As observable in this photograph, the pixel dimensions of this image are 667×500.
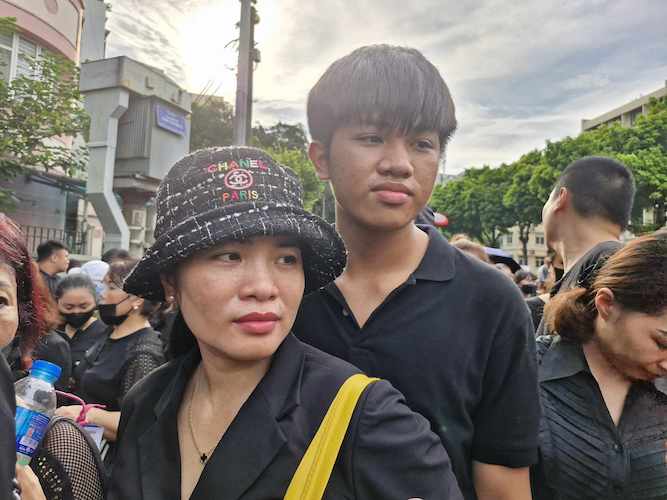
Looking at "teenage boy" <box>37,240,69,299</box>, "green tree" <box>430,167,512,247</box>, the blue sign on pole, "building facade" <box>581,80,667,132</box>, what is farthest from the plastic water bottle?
"building facade" <box>581,80,667,132</box>

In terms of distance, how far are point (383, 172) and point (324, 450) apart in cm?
75

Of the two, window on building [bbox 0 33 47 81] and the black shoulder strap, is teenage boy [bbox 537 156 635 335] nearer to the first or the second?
the black shoulder strap

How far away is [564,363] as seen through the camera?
2205 millimetres

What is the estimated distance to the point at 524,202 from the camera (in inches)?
1574

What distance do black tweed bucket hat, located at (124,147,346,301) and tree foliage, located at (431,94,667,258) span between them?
26.2 metres

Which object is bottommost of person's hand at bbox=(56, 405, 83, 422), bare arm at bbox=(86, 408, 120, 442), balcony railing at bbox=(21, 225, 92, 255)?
bare arm at bbox=(86, 408, 120, 442)

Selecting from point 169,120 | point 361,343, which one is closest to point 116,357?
point 361,343

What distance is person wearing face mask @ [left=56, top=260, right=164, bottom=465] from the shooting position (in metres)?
2.96

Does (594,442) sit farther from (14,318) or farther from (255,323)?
(14,318)

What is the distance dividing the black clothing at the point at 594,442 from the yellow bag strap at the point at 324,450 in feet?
3.99

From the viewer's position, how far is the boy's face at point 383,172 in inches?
60.4

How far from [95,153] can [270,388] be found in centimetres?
1639

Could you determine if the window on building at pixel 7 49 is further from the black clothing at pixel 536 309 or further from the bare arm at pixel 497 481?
the bare arm at pixel 497 481

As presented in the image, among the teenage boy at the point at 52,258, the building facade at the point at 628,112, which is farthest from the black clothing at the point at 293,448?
the building facade at the point at 628,112
